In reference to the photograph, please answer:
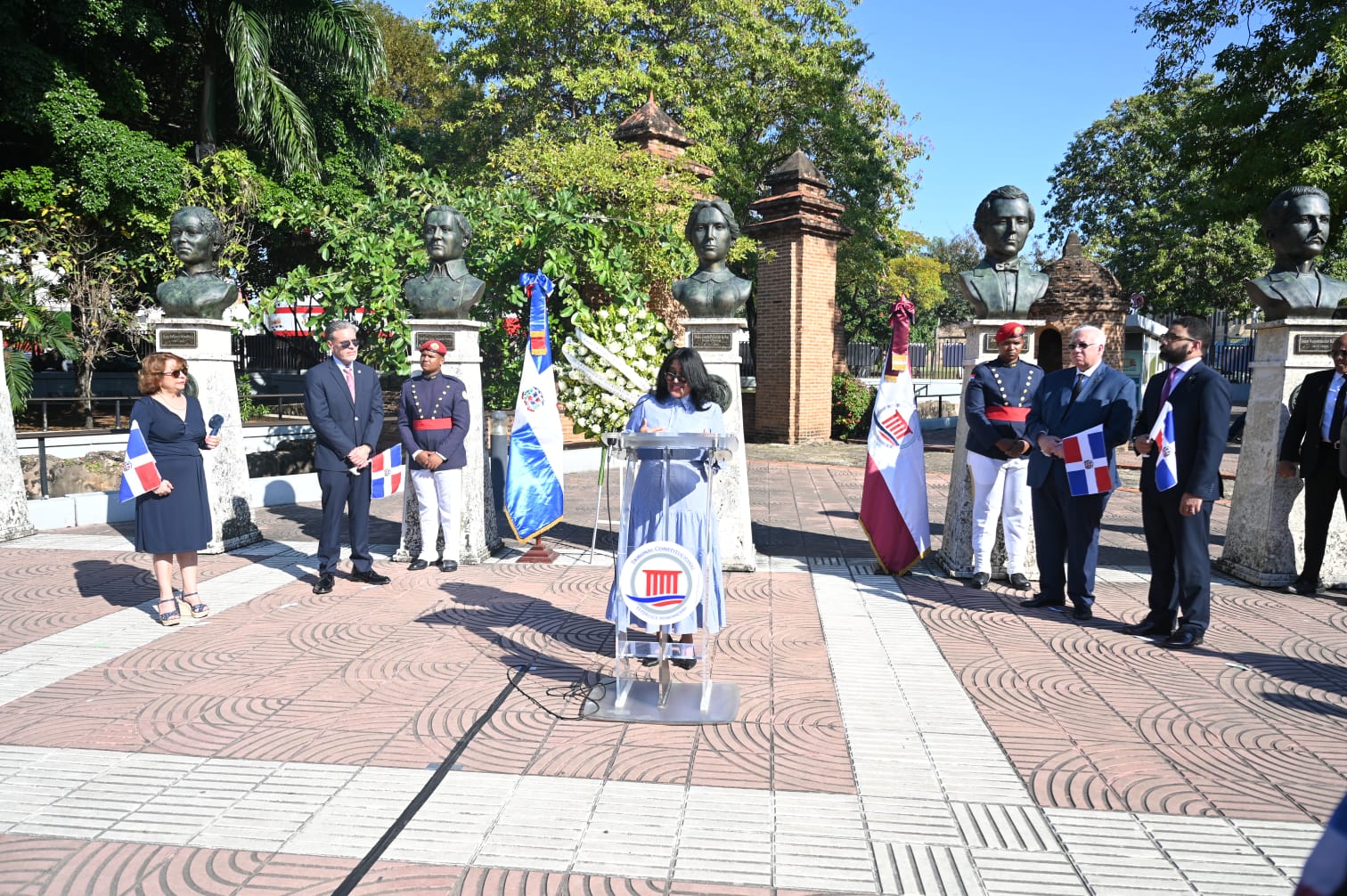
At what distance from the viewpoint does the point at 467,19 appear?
70.8 feet

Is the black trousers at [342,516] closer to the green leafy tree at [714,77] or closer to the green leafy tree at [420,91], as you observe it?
the green leafy tree at [714,77]

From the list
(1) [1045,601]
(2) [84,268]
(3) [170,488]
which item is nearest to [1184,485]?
(1) [1045,601]

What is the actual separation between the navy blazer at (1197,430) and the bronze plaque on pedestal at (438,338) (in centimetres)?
543

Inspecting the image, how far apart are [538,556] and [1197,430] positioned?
201 inches

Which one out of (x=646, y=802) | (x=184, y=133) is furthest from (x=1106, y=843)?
(x=184, y=133)

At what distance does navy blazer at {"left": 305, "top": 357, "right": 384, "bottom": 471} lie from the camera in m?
6.58

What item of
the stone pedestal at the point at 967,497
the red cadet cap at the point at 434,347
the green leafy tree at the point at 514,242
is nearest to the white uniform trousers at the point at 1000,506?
the stone pedestal at the point at 967,497

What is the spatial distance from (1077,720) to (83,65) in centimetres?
1683

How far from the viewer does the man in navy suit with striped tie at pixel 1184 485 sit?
17.2 feet

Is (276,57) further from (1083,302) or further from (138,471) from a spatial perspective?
(1083,302)

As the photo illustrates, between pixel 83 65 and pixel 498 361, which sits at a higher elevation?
pixel 83 65

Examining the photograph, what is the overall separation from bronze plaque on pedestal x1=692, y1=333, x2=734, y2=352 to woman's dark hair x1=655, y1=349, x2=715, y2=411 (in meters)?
2.62

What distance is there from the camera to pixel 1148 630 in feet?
18.2

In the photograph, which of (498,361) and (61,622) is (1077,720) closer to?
(61,622)
